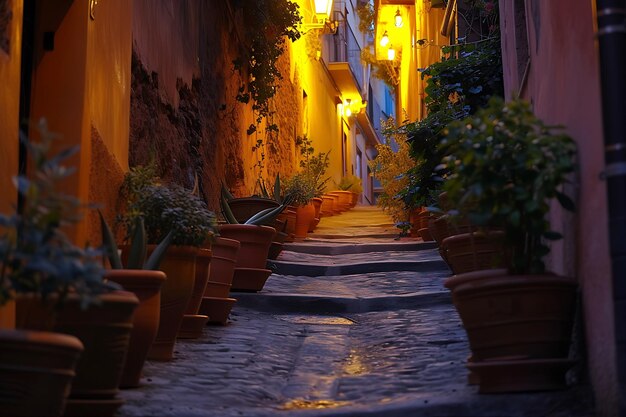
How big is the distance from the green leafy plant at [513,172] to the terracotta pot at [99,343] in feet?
4.76

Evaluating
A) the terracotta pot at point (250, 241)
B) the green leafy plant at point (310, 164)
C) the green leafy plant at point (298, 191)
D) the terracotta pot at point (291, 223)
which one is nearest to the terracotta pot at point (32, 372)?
the terracotta pot at point (250, 241)

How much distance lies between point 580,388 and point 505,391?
0.30 meters

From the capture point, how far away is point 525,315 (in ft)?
13.0

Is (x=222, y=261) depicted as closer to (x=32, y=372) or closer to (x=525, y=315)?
(x=525, y=315)

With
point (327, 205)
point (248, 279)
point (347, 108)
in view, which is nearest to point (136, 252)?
point (248, 279)

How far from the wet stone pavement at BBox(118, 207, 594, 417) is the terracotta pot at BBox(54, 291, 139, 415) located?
24 centimetres

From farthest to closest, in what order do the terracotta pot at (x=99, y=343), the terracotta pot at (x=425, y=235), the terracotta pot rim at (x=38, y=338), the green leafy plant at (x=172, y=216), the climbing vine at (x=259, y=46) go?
the climbing vine at (x=259, y=46) → the terracotta pot at (x=425, y=235) → the green leafy plant at (x=172, y=216) → the terracotta pot at (x=99, y=343) → the terracotta pot rim at (x=38, y=338)

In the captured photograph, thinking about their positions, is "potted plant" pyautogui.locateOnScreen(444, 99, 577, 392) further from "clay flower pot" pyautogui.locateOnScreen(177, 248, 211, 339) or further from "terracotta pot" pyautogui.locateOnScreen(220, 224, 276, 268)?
"terracotta pot" pyautogui.locateOnScreen(220, 224, 276, 268)

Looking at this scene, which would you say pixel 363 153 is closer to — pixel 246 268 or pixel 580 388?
pixel 246 268

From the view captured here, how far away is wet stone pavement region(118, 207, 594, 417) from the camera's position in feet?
13.1

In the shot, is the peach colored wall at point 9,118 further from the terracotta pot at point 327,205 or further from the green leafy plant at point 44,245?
the terracotta pot at point 327,205

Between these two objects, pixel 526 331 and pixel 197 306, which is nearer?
pixel 526 331

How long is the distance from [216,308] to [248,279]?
1173mm

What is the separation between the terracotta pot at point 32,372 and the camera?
Answer: 2908 mm
